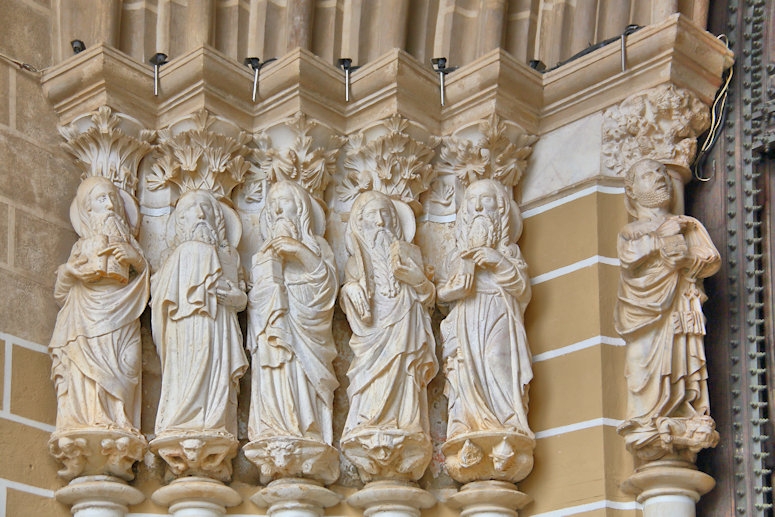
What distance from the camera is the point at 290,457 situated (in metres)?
5.67

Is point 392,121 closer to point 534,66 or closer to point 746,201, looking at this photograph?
point 534,66

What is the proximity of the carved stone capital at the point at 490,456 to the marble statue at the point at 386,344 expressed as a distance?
3.8 inches

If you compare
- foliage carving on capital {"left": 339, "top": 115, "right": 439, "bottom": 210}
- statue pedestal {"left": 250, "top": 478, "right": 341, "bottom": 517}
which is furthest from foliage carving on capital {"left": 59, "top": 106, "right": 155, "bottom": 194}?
statue pedestal {"left": 250, "top": 478, "right": 341, "bottom": 517}

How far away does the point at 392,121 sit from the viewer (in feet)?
20.2

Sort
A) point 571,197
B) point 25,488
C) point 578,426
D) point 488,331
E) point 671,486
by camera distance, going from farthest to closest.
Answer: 1. point 571,197
2. point 488,331
3. point 578,426
4. point 25,488
5. point 671,486

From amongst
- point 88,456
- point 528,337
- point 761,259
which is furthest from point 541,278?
point 88,456

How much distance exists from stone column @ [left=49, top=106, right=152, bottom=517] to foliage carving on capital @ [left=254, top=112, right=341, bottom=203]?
1.49 ft

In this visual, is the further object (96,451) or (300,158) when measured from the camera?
(300,158)

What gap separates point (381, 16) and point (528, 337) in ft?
4.10

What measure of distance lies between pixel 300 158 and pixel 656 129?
118cm

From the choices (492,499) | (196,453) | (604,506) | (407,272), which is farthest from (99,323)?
(604,506)

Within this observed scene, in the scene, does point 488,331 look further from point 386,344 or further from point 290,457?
point 290,457

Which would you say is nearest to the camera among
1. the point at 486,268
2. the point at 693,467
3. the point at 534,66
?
the point at 693,467

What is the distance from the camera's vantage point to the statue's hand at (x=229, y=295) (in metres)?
A: 5.86
